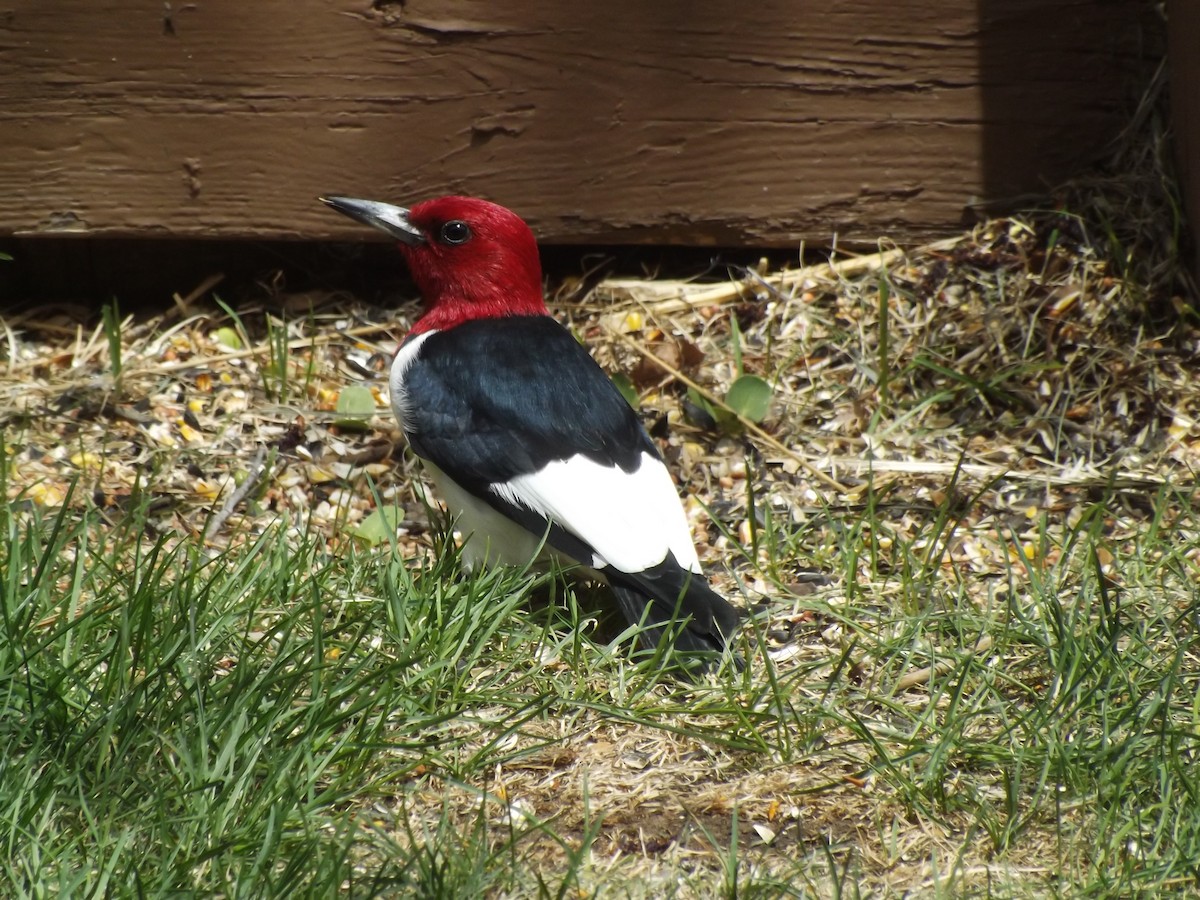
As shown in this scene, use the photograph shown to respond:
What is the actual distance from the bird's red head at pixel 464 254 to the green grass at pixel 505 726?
884 millimetres

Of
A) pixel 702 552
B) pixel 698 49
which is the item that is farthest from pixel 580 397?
pixel 698 49

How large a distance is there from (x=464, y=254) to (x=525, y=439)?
78cm

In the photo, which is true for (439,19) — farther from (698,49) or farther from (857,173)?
(857,173)

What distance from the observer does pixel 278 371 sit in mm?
4344

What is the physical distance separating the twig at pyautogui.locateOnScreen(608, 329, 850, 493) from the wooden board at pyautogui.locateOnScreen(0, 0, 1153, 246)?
1.37 feet

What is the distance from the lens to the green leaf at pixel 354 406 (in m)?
4.25

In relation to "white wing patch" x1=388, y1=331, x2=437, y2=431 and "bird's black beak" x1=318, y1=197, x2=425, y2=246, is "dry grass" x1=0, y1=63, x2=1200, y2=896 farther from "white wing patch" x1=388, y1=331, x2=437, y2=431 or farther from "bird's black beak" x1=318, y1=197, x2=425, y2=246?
"bird's black beak" x1=318, y1=197, x2=425, y2=246

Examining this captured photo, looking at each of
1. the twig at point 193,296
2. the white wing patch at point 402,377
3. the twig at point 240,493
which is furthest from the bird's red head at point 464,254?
the twig at point 193,296

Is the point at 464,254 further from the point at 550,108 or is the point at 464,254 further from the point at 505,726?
the point at 505,726

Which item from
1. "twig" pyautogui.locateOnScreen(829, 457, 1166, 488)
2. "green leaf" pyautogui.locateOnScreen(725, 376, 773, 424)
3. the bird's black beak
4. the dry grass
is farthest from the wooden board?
"twig" pyautogui.locateOnScreen(829, 457, 1166, 488)

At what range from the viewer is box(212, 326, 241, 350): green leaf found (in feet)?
15.2

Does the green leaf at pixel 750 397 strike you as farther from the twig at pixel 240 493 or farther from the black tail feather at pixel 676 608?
the twig at pixel 240 493

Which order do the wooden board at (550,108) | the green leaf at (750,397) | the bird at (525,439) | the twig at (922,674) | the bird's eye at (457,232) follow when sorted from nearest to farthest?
1. the twig at (922,674)
2. the bird at (525,439)
3. the bird's eye at (457,232)
4. the green leaf at (750,397)
5. the wooden board at (550,108)

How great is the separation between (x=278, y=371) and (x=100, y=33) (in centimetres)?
117
